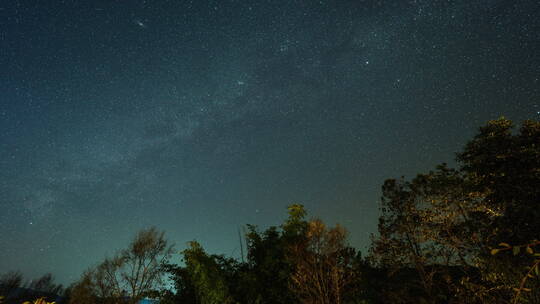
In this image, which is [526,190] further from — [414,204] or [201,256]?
[201,256]

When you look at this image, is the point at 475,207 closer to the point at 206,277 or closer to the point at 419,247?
the point at 419,247

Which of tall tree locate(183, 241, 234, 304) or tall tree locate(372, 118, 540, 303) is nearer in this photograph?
tall tree locate(372, 118, 540, 303)

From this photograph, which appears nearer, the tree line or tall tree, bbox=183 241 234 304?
the tree line

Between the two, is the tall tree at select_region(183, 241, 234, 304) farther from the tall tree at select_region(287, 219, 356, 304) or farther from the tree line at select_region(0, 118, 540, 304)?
the tall tree at select_region(287, 219, 356, 304)

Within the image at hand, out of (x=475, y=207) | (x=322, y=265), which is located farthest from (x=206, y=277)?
(x=475, y=207)

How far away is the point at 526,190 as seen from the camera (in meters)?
15.1

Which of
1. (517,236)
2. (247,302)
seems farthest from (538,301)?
(247,302)

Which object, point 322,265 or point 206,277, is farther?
point 206,277

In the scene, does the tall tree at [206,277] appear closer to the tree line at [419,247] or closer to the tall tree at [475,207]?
the tree line at [419,247]

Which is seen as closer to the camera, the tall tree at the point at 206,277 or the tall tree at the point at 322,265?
the tall tree at the point at 322,265

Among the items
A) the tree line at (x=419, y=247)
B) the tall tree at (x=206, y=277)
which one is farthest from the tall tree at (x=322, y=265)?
the tall tree at (x=206, y=277)

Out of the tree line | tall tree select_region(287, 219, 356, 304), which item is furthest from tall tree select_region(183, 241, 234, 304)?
tall tree select_region(287, 219, 356, 304)

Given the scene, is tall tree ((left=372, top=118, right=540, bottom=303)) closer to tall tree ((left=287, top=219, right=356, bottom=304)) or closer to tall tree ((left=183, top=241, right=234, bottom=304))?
tall tree ((left=287, top=219, right=356, bottom=304))

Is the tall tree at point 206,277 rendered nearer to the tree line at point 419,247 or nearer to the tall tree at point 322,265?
the tree line at point 419,247
